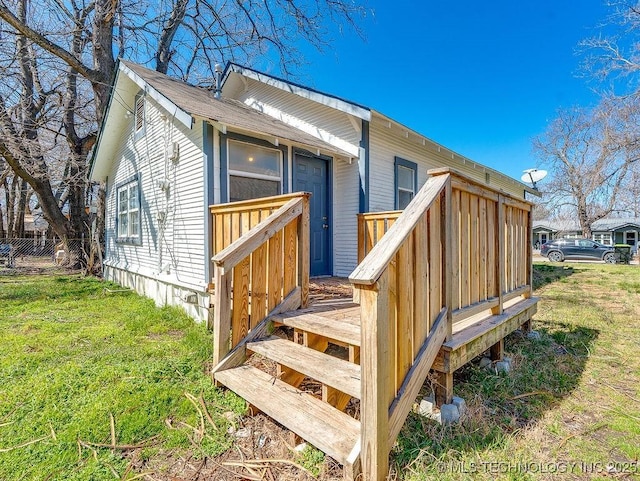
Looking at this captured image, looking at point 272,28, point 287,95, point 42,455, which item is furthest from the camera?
point 272,28

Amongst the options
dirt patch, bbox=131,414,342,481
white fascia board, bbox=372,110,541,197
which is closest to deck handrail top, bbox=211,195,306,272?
dirt patch, bbox=131,414,342,481

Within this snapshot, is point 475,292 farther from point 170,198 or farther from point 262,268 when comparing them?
point 170,198

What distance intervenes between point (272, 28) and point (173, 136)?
593 centimetres

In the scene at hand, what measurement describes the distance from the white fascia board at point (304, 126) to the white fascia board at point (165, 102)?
261cm

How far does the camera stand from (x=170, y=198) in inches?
231

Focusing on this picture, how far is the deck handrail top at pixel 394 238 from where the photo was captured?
1.62 meters

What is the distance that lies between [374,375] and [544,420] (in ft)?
5.49

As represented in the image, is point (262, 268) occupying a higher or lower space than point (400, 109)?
Result: lower

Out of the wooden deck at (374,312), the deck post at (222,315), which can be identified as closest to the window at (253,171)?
the wooden deck at (374,312)

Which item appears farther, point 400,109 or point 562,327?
point 400,109

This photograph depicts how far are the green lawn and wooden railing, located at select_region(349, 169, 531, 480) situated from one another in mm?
406

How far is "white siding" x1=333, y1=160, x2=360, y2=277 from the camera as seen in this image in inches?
251

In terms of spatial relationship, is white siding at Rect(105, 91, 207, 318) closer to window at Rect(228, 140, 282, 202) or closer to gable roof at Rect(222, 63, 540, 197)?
window at Rect(228, 140, 282, 202)

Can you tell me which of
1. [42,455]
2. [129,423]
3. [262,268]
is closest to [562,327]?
[262,268]
